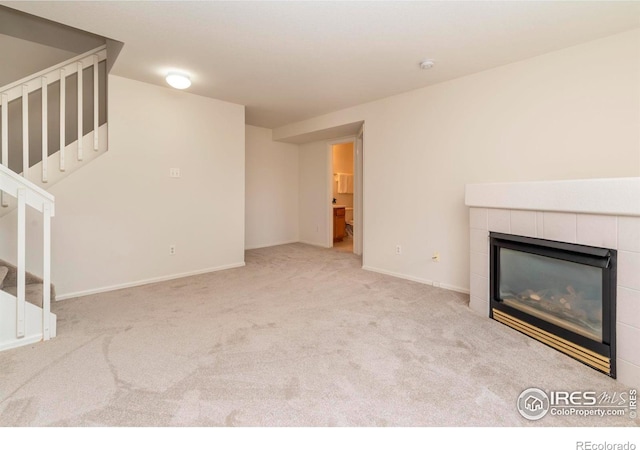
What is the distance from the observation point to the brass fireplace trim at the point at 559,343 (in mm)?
1730

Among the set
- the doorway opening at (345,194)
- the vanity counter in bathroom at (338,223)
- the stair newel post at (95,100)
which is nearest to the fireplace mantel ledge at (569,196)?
the doorway opening at (345,194)

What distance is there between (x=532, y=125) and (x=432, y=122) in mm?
984

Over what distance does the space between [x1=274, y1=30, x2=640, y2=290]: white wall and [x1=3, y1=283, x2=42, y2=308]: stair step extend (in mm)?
3407

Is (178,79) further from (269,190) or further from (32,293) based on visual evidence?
(269,190)

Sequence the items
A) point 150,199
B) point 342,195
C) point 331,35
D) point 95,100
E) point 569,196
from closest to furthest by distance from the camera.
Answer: point 569,196
point 331,35
point 95,100
point 150,199
point 342,195

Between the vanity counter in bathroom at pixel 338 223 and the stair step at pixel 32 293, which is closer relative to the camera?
the stair step at pixel 32 293

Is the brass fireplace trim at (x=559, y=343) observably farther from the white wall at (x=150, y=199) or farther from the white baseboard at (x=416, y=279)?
the white wall at (x=150, y=199)

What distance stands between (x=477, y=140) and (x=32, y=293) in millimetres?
4238

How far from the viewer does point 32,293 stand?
8.00ft

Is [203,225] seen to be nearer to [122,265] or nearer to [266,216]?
[122,265]

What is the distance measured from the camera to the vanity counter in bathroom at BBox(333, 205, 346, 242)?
643cm

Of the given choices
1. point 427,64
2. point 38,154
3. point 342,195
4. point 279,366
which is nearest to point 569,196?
point 427,64

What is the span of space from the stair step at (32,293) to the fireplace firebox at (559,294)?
11.9 ft
